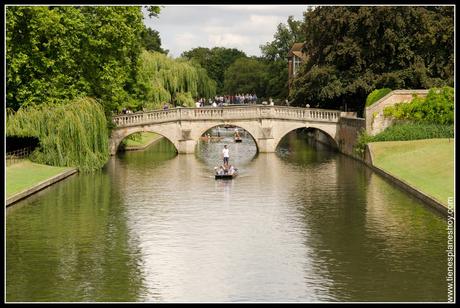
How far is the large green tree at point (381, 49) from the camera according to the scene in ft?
201

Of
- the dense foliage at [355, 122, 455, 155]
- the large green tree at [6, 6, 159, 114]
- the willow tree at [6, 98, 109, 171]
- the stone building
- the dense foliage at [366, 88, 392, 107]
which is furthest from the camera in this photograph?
the stone building

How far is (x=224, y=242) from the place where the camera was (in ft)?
91.8

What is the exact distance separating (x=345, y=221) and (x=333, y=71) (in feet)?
111

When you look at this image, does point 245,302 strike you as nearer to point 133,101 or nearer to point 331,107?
point 133,101

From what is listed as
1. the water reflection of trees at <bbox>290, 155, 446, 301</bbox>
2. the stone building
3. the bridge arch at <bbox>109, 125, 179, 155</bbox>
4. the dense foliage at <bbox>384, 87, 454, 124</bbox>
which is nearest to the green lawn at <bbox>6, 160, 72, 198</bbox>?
the water reflection of trees at <bbox>290, 155, 446, 301</bbox>

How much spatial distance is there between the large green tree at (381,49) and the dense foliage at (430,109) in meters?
5.11

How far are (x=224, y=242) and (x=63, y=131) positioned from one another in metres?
22.6

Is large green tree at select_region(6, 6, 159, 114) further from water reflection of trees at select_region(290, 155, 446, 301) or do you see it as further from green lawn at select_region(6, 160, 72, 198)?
water reflection of trees at select_region(290, 155, 446, 301)

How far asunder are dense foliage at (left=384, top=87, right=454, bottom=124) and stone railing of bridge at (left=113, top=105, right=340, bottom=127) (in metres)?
8.20

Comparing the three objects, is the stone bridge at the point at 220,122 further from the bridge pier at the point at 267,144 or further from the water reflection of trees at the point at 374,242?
the water reflection of trees at the point at 374,242

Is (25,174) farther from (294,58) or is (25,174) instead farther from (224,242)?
(294,58)

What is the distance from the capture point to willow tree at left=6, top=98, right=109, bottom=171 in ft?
158

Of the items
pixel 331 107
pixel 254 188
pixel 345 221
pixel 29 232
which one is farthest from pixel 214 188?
pixel 331 107

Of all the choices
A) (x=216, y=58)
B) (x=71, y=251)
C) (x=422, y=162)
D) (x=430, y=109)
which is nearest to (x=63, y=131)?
(x=422, y=162)
